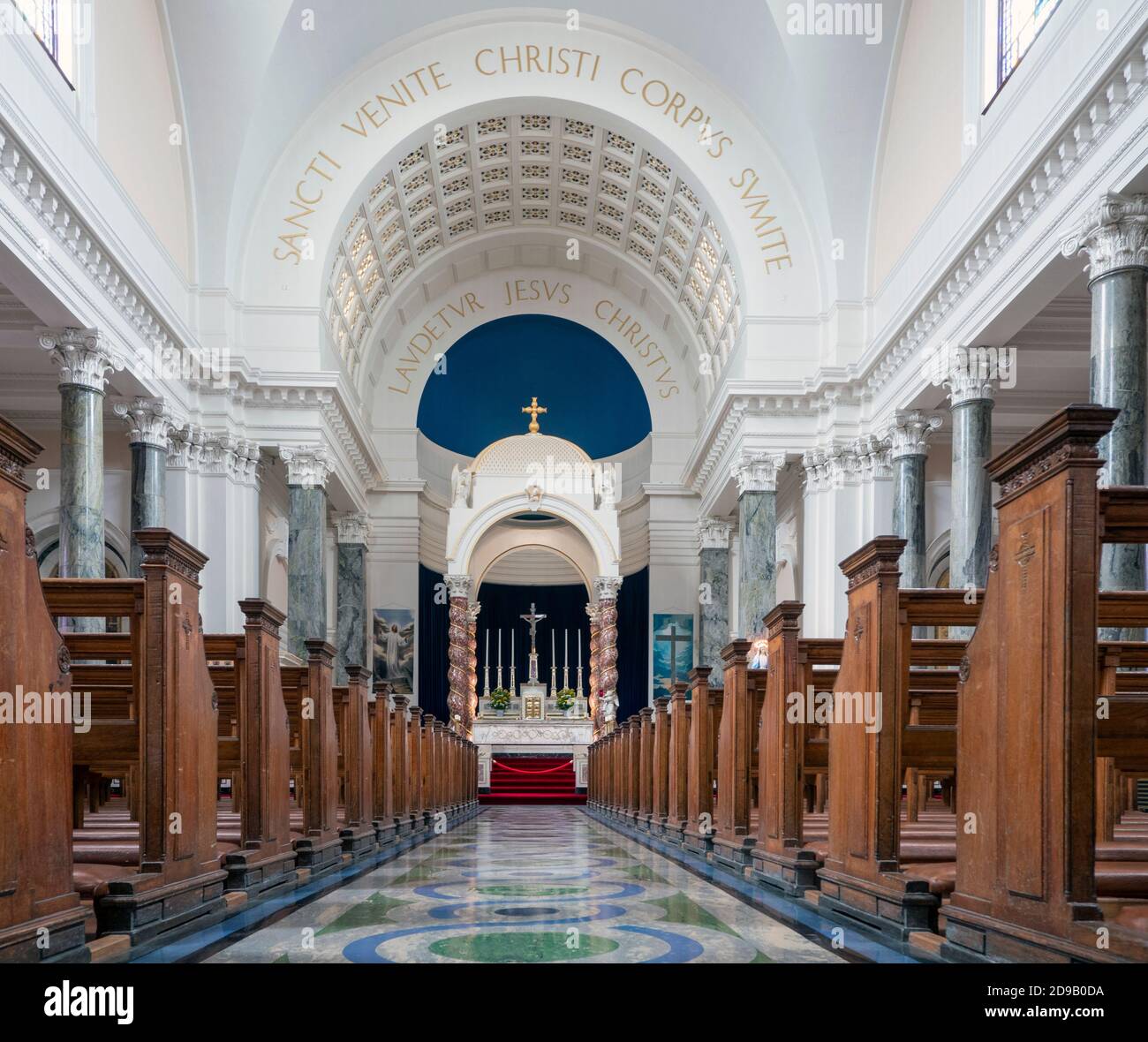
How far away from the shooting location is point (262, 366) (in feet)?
61.6

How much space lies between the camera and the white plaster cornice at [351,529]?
2341 cm

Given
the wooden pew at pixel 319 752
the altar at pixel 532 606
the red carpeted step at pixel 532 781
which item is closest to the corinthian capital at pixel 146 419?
the wooden pew at pixel 319 752

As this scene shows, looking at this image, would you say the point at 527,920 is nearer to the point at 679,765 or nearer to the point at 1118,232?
the point at 679,765

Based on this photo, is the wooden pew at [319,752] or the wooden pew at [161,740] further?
the wooden pew at [319,752]

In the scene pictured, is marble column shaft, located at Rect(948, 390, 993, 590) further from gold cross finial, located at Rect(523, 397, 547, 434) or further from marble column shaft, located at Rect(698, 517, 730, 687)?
gold cross finial, located at Rect(523, 397, 547, 434)

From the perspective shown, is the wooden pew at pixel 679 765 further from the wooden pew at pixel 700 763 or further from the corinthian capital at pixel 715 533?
the corinthian capital at pixel 715 533

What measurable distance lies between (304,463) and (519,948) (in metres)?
15.2

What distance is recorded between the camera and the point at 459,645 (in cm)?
2523

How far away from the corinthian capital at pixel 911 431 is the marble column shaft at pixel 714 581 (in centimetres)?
710

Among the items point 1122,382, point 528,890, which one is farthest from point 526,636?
point 528,890
